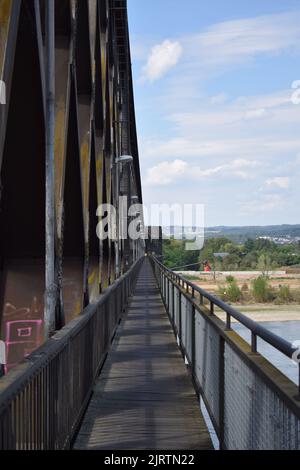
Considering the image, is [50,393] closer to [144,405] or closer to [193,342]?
[144,405]

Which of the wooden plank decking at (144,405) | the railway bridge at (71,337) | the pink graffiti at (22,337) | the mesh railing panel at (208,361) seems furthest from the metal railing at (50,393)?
the pink graffiti at (22,337)

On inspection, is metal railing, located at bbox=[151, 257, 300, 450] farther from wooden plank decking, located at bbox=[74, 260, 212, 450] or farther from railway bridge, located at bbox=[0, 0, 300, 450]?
wooden plank decking, located at bbox=[74, 260, 212, 450]

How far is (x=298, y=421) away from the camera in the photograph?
10.2 ft

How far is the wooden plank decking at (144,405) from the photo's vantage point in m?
6.43

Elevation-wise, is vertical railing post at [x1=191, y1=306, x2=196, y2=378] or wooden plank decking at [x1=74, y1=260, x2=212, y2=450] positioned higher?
vertical railing post at [x1=191, y1=306, x2=196, y2=378]

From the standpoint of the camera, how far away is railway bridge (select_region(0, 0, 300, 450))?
401 centimetres

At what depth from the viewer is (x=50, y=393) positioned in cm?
457

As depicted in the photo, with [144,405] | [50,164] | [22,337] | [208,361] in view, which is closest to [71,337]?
[208,361]

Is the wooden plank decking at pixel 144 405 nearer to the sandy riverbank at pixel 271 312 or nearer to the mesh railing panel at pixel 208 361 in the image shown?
the mesh railing panel at pixel 208 361

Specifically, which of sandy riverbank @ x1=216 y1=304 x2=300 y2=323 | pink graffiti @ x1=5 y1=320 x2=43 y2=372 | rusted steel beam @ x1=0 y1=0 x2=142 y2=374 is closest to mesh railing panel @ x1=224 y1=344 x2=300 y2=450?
rusted steel beam @ x1=0 y1=0 x2=142 y2=374

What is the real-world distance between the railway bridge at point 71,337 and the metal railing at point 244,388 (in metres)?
0.01

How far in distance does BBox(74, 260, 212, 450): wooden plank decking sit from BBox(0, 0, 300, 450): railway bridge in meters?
0.02
